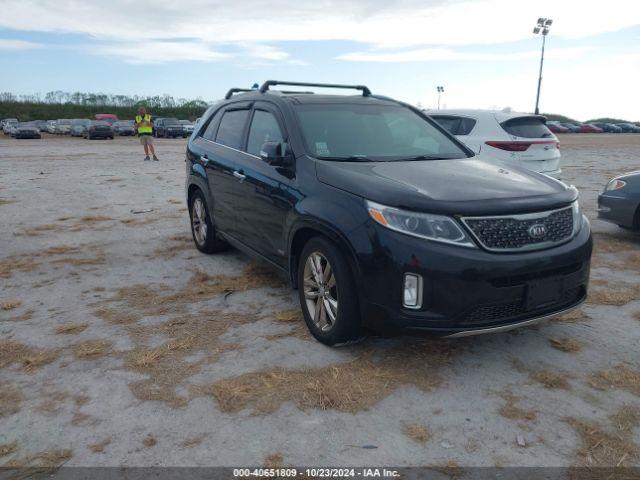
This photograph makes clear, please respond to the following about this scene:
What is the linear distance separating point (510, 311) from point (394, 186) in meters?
1.06

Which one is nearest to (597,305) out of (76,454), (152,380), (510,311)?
(510,311)

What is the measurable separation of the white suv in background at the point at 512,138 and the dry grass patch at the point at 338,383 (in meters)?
4.99

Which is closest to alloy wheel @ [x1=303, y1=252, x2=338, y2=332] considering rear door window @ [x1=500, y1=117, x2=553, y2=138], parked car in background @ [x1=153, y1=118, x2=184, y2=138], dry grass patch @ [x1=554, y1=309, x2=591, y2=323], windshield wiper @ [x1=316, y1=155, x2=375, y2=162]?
windshield wiper @ [x1=316, y1=155, x2=375, y2=162]

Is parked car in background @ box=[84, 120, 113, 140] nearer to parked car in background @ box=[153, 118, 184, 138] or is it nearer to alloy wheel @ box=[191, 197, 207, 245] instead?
parked car in background @ box=[153, 118, 184, 138]

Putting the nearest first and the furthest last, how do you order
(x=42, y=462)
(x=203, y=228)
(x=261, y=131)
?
(x=42, y=462) < (x=261, y=131) < (x=203, y=228)

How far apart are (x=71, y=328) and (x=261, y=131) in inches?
90.0

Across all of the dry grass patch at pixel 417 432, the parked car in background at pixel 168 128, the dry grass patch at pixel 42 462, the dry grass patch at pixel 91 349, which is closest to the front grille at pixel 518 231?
the dry grass patch at pixel 417 432

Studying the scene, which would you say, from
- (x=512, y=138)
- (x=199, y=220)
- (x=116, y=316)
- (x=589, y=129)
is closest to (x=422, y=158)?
(x=116, y=316)

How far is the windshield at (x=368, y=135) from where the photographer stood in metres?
4.32

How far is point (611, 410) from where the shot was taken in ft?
10.1

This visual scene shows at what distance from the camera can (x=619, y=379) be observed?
135 inches

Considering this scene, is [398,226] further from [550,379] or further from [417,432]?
[550,379]

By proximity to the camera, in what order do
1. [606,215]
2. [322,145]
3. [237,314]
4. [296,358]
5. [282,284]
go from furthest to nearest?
[606,215] → [282,284] → [237,314] → [322,145] → [296,358]

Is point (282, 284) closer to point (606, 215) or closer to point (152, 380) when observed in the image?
point (152, 380)
